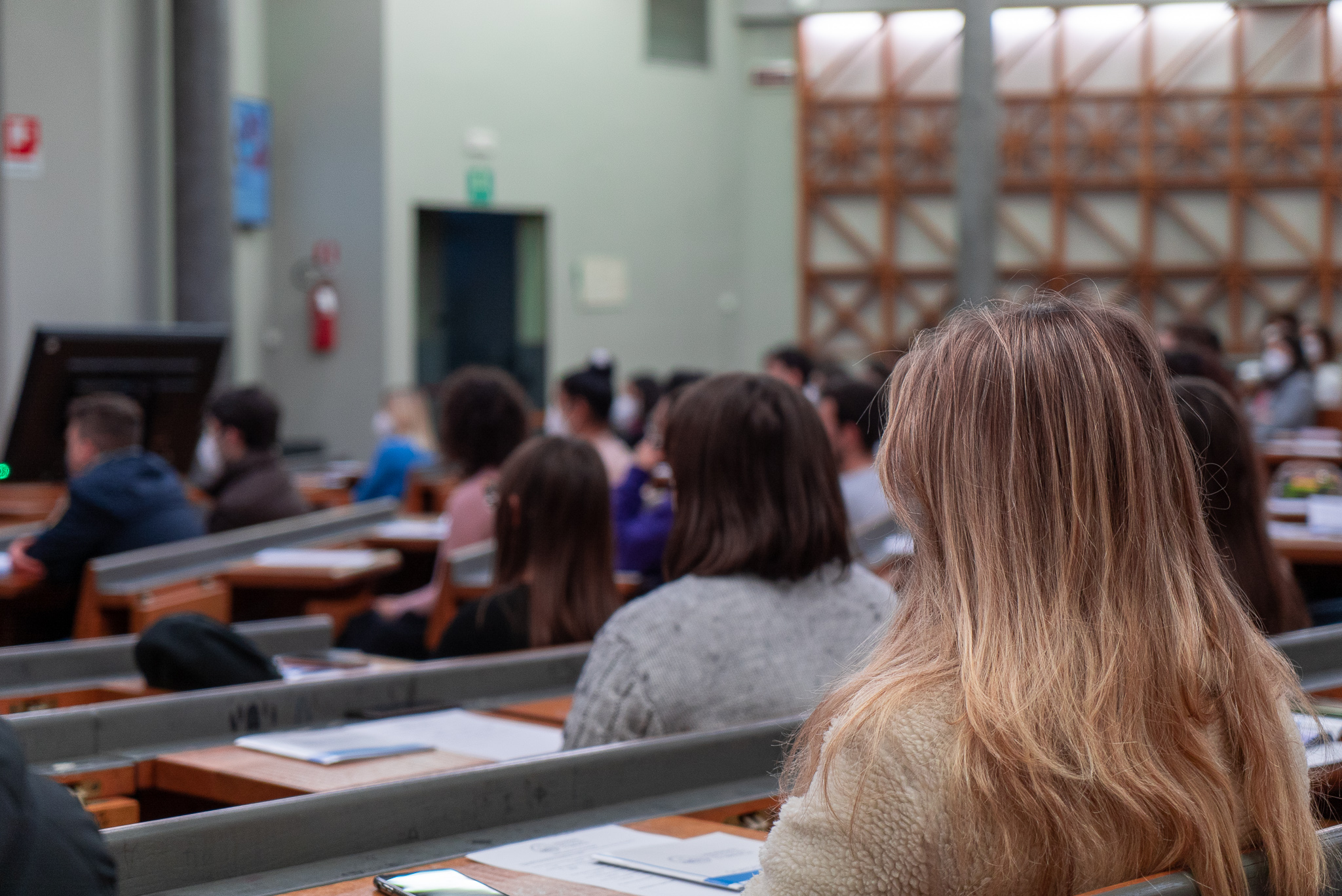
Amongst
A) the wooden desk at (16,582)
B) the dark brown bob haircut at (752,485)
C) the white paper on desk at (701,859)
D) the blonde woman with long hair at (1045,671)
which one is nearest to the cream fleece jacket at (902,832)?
the blonde woman with long hair at (1045,671)

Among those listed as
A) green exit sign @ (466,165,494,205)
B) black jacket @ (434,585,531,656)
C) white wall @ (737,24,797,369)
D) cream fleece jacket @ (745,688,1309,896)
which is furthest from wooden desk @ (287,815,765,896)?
white wall @ (737,24,797,369)

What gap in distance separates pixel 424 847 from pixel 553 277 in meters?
10.4

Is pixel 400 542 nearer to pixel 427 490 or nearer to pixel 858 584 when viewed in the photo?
pixel 427 490

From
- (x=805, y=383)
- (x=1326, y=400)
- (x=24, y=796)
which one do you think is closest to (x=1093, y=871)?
(x=24, y=796)

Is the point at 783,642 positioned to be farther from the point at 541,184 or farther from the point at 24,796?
the point at 541,184

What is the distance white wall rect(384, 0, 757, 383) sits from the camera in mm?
10867

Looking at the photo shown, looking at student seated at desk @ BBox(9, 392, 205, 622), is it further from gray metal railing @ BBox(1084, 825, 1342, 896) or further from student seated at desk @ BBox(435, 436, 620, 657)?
gray metal railing @ BBox(1084, 825, 1342, 896)

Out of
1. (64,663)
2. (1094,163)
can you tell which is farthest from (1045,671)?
(1094,163)

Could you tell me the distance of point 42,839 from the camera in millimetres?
1152

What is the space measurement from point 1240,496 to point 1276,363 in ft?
22.0

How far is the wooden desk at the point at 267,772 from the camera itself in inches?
81.4

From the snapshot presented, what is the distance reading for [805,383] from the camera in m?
7.99

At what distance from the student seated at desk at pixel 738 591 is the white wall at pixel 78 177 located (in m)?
6.65

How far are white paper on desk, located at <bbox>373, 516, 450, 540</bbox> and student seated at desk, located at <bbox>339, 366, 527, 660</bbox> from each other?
268mm
